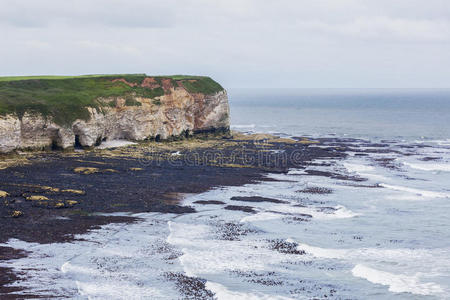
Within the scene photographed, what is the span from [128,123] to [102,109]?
217 inches

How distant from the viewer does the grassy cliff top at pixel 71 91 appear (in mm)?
58062

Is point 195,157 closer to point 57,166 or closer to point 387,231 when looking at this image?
point 57,166

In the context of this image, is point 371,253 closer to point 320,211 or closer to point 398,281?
point 398,281

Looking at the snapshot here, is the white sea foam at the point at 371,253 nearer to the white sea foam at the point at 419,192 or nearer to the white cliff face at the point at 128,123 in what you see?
the white sea foam at the point at 419,192

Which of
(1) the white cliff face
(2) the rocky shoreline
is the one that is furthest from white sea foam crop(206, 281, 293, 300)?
(1) the white cliff face

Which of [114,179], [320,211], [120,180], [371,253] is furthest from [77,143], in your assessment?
[371,253]

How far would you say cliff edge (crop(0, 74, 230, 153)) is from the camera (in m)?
56.6

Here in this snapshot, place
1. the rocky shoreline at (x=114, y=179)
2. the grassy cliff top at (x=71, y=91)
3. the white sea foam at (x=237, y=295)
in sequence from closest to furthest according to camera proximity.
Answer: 1. the white sea foam at (x=237, y=295)
2. the rocky shoreline at (x=114, y=179)
3. the grassy cliff top at (x=71, y=91)

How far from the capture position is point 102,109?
224 feet

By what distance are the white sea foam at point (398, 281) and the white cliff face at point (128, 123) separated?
42.5 meters

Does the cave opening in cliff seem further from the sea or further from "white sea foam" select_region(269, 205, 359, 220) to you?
"white sea foam" select_region(269, 205, 359, 220)

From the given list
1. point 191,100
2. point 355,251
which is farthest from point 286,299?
point 191,100

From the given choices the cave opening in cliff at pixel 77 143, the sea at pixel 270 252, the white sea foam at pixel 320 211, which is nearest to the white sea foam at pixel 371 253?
the sea at pixel 270 252

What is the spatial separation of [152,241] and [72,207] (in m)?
9.19
